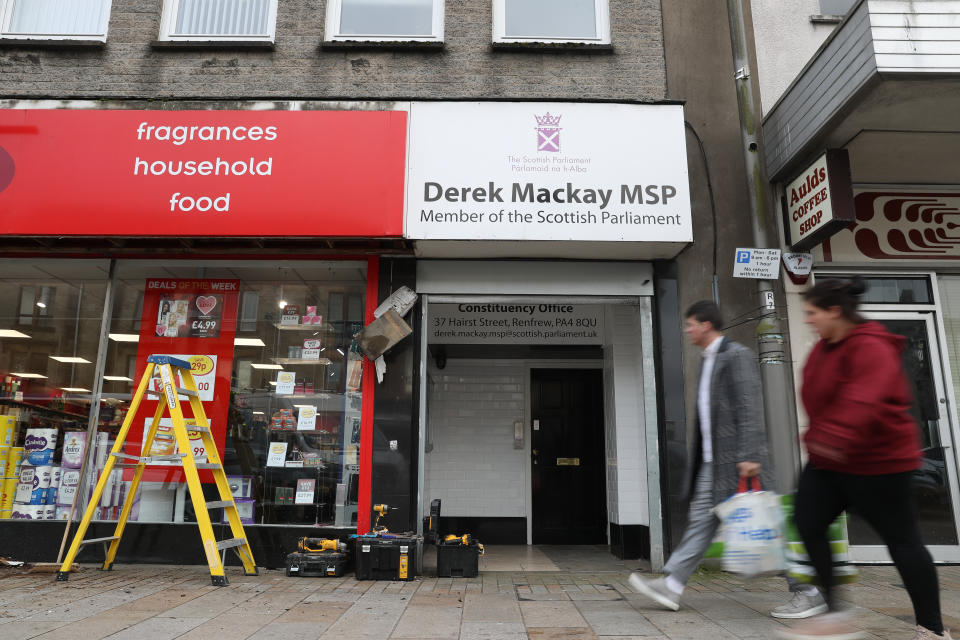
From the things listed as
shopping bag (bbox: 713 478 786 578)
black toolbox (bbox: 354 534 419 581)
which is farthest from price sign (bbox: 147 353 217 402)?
shopping bag (bbox: 713 478 786 578)

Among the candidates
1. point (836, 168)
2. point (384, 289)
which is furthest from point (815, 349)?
point (384, 289)

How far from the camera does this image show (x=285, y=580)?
5.59 metres

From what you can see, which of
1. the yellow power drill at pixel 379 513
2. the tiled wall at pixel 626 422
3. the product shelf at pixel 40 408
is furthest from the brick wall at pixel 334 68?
the yellow power drill at pixel 379 513

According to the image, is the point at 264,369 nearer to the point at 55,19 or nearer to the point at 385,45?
the point at 385,45

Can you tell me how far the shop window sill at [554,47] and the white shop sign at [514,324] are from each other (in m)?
2.97

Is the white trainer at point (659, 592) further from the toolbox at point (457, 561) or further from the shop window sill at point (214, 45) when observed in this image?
the shop window sill at point (214, 45)

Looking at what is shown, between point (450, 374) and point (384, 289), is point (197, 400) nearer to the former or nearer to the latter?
point (384, 289)

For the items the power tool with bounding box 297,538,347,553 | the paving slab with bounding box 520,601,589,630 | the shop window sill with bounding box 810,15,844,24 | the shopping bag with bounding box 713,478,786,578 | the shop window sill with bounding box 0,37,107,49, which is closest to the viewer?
the shopping bag with bounding box 713,478,786,578

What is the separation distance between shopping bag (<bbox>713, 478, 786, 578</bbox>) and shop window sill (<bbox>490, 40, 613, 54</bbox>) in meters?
4.93

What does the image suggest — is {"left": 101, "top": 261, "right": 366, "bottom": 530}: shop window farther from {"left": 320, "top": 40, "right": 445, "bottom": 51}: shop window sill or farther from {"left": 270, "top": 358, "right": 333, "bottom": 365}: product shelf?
{"left": 320, "top": 40, "right": 445, "bottom": 51}: shop window sill

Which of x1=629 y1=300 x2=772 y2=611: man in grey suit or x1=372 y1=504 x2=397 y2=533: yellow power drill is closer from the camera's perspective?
x1=629 y1=300 x2=772 y2=611: man in grey suit

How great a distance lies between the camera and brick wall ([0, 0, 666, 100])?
680 centimetres

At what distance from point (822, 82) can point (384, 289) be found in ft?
14.0

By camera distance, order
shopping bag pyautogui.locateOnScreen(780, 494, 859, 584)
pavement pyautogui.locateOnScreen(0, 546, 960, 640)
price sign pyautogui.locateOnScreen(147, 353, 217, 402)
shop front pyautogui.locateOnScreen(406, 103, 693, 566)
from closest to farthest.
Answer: shopping bag pyautogui.locateOnScreen(780, 494, 859, 584), pavement pyautogui.locateOnScreen(0, 546, 960, 640), shop front pyautogui.locateOnScreen(406, 103, 693, 566), price sign pyautogui.locateOnScreen(147, 353, 217, 402)
